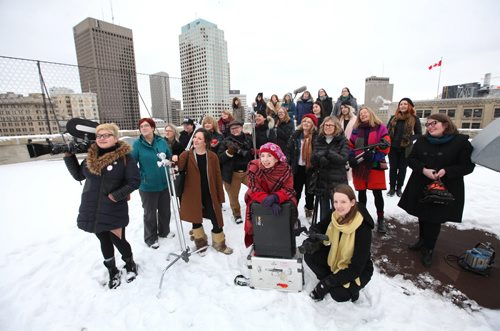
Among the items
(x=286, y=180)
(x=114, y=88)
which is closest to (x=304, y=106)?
(x=286, y=180)

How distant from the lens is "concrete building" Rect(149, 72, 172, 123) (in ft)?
29.9

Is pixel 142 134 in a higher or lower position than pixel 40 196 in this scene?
higher

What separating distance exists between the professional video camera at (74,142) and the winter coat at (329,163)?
2.80 metres

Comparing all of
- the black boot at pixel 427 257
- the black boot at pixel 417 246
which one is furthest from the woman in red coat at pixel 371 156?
the black boot at pixel 427 257

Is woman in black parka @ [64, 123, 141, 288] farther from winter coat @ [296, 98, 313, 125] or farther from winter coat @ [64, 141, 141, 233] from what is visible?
winter coat @ [296, 98, 313, 125]

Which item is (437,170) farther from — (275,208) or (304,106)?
(304,106)

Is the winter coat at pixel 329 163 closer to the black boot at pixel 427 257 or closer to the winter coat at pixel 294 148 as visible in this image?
the winter coat at pixel 294 148

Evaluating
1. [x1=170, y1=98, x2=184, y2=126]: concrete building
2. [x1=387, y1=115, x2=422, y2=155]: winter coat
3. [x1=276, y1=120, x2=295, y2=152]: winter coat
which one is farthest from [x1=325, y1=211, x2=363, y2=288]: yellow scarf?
[x1=170, y1=98, x2=184, y2=126]: concrete building

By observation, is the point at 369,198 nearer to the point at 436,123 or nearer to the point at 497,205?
the point at 497,205

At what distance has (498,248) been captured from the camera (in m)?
3.33

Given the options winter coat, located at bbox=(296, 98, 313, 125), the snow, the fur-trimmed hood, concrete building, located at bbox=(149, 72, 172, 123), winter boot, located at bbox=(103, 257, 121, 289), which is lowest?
the snow

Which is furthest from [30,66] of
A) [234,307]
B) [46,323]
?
[234,307]

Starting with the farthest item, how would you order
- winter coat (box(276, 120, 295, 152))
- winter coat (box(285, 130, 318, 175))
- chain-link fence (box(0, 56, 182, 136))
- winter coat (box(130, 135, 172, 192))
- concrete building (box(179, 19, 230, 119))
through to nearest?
concrete building (box(179, 19, 230, 119)) < chain-link fence (box(0, 56, 182, 136)) < winter coat (box(276, 120, 295, 152)) < winter coat (box(285, 130, 318, 175)) < winter coat (box(130, 135, 172, 192))

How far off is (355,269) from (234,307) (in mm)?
1248
